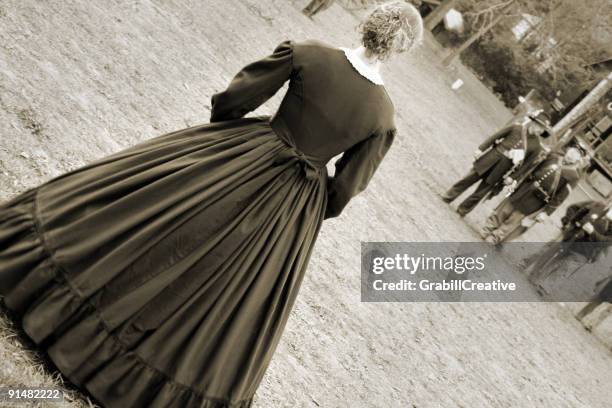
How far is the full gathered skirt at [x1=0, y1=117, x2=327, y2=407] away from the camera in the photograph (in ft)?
6.94

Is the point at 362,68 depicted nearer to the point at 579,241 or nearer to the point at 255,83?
the point at 255,83

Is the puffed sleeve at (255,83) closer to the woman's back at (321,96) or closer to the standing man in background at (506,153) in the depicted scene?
the woman's back at (321,96)

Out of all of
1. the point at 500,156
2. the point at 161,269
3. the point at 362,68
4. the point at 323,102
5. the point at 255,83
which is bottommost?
the point at 161,269

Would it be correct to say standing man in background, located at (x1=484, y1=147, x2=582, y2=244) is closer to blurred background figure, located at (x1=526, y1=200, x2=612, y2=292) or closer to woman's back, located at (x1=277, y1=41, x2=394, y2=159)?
blurred background figure, located at (x1=526, y1=200, x2=612, y2=292)

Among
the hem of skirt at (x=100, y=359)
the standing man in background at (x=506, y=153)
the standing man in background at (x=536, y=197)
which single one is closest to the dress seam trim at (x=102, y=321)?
the hem of skirt at (x=100, y=359)

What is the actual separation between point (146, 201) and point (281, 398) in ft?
5.00

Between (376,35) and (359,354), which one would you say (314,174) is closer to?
(376,35)

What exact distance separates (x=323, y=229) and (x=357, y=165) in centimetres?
284

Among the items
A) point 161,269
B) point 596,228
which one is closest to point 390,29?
point 161,269

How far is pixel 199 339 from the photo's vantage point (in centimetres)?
216

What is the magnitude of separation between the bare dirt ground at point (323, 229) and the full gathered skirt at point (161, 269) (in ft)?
0.92

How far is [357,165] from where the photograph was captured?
8.17ft

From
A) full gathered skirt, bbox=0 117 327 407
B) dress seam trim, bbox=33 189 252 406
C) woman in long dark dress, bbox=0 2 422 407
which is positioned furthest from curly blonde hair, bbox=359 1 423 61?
dress seam trim, bbox=33 189 252 406

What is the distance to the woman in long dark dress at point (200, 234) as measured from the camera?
6.95 ft
